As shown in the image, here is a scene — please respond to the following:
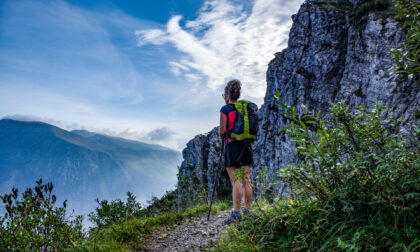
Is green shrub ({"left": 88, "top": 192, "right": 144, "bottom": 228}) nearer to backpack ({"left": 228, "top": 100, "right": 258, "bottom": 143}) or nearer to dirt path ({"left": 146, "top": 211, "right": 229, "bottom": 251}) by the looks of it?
dirt path ({"left": 146, "top": 211, "right": 229, "bottom": 251})

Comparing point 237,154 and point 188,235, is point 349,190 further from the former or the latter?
point 188,235

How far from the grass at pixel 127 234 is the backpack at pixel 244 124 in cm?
314

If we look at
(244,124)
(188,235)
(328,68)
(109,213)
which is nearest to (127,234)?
(109,213)

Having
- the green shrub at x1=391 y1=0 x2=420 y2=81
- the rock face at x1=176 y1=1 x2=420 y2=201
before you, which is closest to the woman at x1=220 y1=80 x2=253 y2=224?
the green shrub at x1=391 y1=0 x2=420 y2=81

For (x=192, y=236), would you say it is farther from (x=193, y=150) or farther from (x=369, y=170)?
(x=193, y=150)

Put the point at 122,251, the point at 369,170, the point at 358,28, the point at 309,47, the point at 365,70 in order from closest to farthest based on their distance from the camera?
the point at 369,170 < the point at 122,251 < the point at 365,70 < the point at 358,28 < the point at 309,47

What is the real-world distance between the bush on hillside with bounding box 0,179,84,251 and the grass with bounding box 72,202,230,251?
0.40 metres

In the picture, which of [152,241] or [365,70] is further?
[365,70]

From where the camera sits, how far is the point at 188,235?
215 inches

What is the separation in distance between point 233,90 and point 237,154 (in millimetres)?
1636

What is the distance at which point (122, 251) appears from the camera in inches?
159

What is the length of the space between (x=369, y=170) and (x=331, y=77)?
164 feet

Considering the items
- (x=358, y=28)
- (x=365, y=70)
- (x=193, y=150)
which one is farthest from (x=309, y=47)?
(x=193, y=150)

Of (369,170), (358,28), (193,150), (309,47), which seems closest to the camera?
(369,170)
